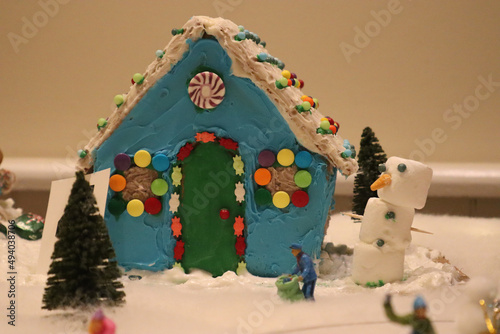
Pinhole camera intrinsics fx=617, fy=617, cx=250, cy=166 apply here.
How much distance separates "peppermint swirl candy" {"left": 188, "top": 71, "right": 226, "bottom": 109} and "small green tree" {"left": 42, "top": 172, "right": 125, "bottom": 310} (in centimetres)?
92

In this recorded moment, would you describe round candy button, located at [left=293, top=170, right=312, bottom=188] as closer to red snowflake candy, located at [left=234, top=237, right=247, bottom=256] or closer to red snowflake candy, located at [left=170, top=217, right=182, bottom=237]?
red snowflake candy, located at [left=234, top=237, right=247, bottom=256]

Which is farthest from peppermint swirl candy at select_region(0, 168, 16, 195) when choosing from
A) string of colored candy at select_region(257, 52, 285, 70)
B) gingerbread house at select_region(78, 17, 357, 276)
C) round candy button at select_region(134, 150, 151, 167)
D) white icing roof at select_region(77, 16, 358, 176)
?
string of colored candy at select_region(257, 52, 285, 70)

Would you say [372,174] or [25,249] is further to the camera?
[372,174]

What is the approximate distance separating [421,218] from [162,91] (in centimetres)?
254

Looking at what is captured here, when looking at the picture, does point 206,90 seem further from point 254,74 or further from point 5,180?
point 5,180

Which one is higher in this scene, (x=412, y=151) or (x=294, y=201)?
(x=412, y=151)

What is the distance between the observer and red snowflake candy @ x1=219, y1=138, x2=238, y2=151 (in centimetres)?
321

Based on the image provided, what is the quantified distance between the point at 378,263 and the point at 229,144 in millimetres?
965

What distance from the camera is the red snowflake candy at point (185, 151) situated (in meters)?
3.25

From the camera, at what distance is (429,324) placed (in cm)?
183

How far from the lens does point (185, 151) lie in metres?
3.25

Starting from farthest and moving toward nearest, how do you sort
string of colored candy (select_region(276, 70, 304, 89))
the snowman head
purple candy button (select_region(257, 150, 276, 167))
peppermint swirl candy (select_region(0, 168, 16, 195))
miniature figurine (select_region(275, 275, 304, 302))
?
peppermint swirl candy (select_region(0, 168, 16, 195)), purple candy button (select_region(257, 150, 276, 167)), string of colored candy (select_region(276, 70, 304, 89)), the snowman head, miniature figurine (select_region(275, 275, 304, 302))

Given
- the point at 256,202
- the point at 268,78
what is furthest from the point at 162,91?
the point at 256,202

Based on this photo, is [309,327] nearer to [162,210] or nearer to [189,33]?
[162,210]
